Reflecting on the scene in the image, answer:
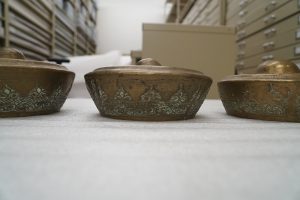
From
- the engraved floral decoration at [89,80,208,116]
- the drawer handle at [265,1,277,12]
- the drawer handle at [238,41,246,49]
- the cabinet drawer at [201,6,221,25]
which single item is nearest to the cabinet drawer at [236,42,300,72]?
the drawer handle at [238,41,246,49]

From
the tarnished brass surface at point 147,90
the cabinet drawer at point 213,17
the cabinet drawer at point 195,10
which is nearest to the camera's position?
the tarnished brass surface at point 147,90

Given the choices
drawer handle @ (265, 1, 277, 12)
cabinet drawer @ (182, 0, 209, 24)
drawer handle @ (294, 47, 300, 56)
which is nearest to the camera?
drawer handle @ (294, 47, 300, 56)

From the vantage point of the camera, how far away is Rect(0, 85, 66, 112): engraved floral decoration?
0.39 m

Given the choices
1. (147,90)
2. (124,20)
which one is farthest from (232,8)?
(124,20)

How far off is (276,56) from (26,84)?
5.58 ft

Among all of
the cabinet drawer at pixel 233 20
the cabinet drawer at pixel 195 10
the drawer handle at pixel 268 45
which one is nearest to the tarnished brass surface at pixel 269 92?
the drawer handle at pixel 268 45

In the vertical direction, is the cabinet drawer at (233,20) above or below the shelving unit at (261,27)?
above

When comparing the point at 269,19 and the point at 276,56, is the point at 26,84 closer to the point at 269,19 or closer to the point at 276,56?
the point at 276,56

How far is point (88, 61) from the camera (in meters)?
1.98

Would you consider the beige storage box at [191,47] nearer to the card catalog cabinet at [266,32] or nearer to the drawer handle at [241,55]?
the card catalog cabinet at [266,32]

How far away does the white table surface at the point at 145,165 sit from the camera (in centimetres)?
22

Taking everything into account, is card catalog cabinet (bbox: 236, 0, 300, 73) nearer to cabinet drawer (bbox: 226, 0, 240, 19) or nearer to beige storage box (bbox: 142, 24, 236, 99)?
cabinet drawer (bbox: 226, 0, 240, 19)

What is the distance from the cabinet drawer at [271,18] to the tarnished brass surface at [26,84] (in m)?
1.54

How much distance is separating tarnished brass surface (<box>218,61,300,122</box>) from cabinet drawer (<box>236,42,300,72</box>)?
1219mm
